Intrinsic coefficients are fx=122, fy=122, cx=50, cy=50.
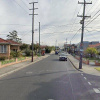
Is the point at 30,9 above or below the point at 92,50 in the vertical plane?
above

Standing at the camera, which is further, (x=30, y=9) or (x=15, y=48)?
(x=15, y=48)

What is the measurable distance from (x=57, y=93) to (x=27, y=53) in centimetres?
3576

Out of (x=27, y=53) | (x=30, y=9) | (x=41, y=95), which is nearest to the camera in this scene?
(x=41, y=95)

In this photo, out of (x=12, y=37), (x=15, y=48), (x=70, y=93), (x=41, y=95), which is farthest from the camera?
(x=12, y=37)

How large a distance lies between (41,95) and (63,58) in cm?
2320

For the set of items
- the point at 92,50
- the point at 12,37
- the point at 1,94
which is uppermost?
the point at 12,37

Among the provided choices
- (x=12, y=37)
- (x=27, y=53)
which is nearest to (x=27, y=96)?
(x=27, y=53)

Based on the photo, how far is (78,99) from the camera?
576cm

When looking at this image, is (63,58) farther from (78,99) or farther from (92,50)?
(78,99)

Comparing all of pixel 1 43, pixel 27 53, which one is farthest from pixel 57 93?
pixel 27 53

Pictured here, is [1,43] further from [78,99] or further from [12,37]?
[12,37]

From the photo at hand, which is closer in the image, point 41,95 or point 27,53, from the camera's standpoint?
point 41,95

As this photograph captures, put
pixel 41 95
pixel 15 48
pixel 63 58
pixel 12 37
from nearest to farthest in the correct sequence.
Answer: pixel 41 95 < pixel 63 58 < pixel 15 48 < pixel 12 37

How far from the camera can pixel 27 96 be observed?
19.8 feet
